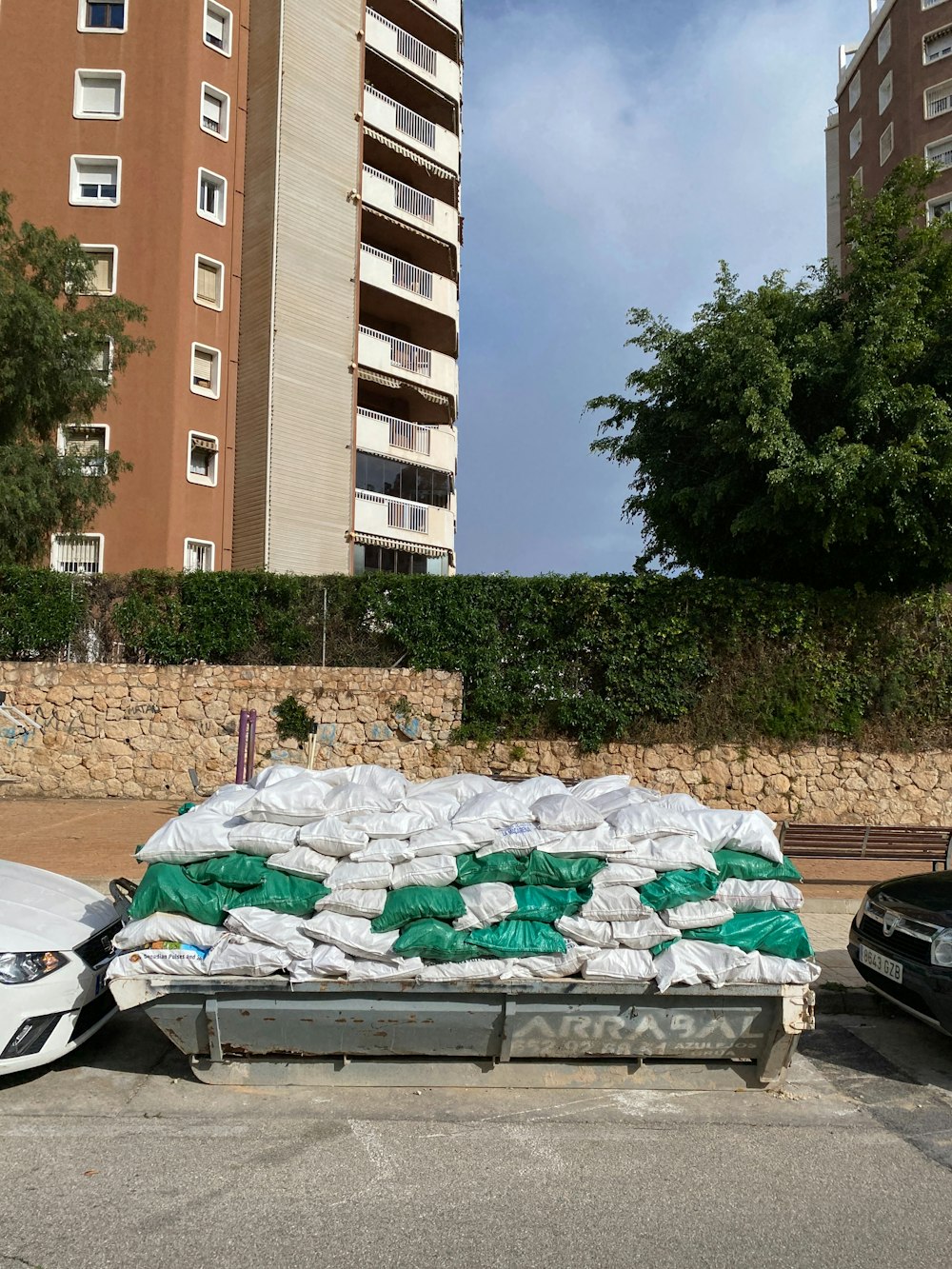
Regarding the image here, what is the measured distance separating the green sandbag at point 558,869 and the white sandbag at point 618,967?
0.39 m

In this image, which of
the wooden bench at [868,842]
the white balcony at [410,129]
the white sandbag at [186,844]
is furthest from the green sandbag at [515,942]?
the white balcony at [410,129]

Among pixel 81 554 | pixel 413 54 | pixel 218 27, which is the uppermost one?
pixel 413 54

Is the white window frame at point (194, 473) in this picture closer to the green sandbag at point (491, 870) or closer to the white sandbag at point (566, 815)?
the white sandbag at point (566, 815)

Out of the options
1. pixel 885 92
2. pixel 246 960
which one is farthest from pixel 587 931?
pixel 885 92

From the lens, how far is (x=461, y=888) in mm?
4855

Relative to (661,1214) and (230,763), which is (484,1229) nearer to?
(661,1214)

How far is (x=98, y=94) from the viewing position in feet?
78.6

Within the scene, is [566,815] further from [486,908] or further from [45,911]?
[45,911]

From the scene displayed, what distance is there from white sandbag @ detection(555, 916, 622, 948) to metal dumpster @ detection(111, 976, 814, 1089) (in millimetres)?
205

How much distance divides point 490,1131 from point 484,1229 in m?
0.90

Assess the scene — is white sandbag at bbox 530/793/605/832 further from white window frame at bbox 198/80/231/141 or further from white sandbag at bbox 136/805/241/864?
white window frame at bbox 198/80/231/141

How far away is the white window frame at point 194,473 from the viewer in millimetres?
23500

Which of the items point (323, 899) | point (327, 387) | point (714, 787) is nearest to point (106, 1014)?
point (323, 899)

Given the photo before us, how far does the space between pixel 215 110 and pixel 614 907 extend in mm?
26805
